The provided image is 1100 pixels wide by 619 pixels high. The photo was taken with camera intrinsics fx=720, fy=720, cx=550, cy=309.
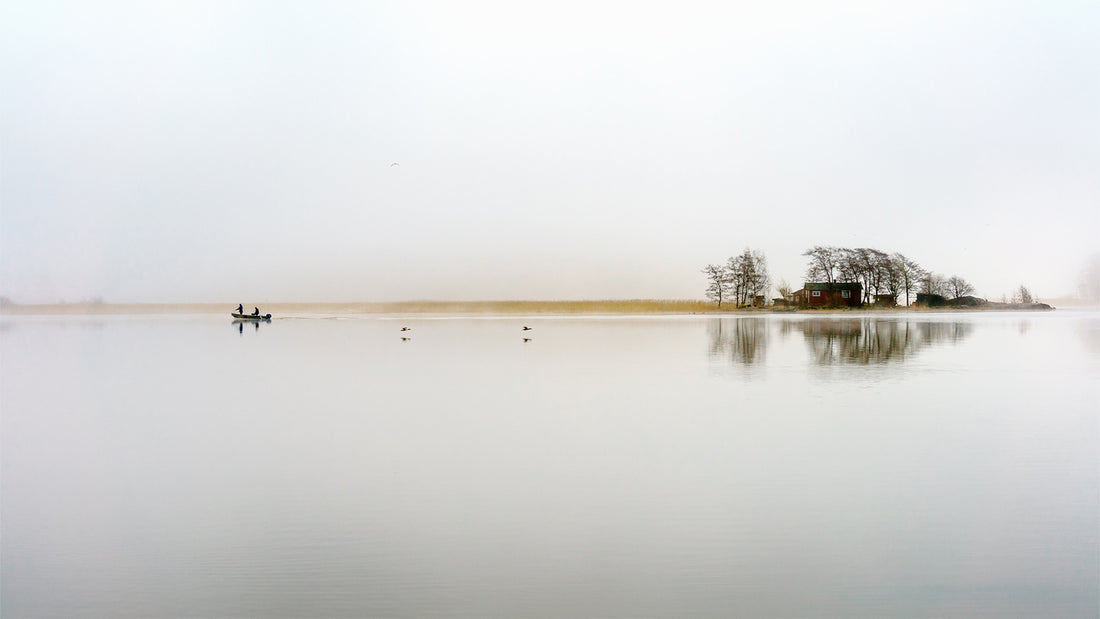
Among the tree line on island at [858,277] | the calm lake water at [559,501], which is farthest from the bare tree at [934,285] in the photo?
the calm lake water at [559,501]

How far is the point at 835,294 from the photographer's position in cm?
7131

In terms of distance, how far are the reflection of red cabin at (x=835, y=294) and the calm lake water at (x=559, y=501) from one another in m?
59.4

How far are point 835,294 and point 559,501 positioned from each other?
7065cm

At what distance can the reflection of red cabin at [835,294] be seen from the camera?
71.1m

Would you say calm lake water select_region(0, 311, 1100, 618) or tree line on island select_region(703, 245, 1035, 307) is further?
tree line on island select_region(703, 245, 1035, 307)

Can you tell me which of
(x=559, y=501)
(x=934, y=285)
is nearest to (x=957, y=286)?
(x=934, y=285)

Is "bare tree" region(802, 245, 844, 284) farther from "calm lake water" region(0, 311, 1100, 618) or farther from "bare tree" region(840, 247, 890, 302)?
"calm lake water" region(0, 311, 1100, 618)

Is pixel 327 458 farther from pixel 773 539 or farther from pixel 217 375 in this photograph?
pixel 217 375

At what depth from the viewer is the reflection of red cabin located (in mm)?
71062

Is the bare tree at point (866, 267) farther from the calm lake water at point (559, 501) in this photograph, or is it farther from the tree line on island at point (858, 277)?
the calm lake water at point (559, 501)

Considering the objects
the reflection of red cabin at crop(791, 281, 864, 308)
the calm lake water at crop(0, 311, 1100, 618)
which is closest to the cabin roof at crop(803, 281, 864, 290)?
the reflection of red cabin at crop(791, 281, 864, 308)

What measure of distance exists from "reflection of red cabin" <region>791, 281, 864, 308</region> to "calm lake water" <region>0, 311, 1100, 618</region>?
59363 millimetres

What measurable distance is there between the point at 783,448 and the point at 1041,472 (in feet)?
8.48

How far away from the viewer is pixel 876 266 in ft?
231
